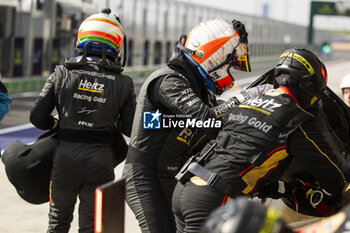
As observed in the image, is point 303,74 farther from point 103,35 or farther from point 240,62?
point 103,35

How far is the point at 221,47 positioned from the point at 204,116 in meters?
0.56

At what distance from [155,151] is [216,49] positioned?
0.72m

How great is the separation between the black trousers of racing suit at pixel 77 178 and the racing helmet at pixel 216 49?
84cm

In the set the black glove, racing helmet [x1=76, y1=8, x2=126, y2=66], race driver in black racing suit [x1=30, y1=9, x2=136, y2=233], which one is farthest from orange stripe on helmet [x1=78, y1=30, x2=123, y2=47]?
the black glove

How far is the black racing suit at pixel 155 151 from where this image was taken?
4.18 meters

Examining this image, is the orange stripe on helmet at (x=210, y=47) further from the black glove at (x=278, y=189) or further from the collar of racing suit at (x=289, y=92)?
the black glove at (x=278, y=189)

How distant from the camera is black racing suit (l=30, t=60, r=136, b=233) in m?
4.61

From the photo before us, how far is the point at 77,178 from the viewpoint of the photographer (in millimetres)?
4598

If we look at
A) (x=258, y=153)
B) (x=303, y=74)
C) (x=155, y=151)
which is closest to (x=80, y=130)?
(x=155, y=151)

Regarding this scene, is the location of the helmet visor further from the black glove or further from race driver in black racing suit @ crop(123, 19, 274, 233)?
the black glove

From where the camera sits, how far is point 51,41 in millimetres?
23766

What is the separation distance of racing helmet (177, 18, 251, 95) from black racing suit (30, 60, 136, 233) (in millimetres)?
588

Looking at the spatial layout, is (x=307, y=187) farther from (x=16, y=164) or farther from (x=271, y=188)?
(x=16, y=164)

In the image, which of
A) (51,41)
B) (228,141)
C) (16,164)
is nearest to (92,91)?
(16,164)
